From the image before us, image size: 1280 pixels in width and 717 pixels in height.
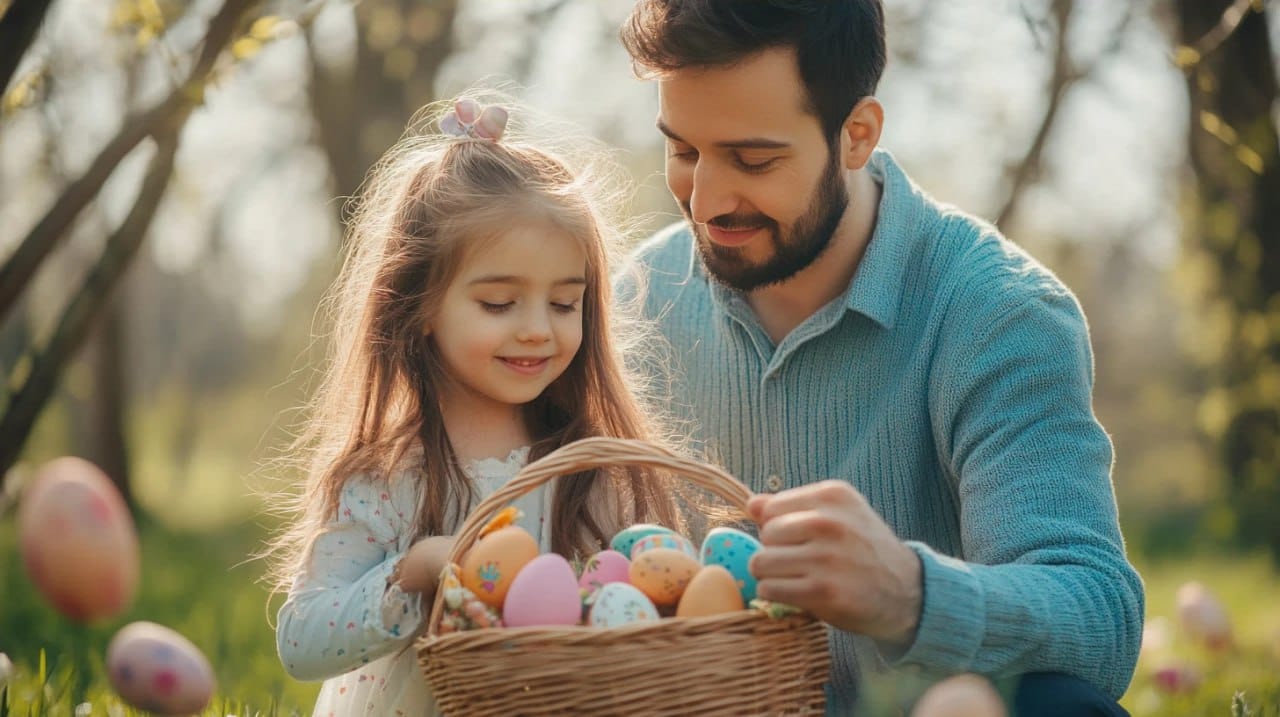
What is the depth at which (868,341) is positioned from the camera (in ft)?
8.96

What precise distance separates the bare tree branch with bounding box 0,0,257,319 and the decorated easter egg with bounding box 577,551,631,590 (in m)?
1.08

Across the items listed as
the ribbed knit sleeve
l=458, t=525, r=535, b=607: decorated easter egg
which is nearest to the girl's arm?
l=458, t=525, r=535, b=607: decorated easter egg

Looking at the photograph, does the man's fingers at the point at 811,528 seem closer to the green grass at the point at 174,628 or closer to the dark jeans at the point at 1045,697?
the dark jeans at the point at 1045,697

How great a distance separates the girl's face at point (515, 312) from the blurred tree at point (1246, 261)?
12.3ft

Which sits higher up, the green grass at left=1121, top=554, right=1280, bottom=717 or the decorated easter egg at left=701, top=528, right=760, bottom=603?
the decorated easter egg at left=701, top=528, right=760, bottom=603

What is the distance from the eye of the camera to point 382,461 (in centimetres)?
233

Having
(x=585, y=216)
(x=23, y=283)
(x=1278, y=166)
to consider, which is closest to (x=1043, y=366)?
(x=585, y=216)

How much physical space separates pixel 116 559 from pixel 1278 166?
552 cm

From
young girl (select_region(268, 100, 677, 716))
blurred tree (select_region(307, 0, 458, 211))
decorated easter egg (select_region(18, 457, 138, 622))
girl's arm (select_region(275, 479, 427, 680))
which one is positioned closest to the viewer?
decorated easter egg (select_region(18, 457, 138, 622))

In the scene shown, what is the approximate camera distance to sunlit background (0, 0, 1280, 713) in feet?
11.6

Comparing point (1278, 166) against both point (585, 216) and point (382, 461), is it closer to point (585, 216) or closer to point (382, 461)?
point (585, 216)

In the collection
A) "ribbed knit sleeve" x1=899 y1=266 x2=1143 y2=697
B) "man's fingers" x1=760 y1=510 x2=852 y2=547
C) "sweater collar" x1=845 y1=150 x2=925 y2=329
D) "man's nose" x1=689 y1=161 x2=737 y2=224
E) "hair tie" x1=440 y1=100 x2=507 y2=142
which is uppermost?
"hair tie" x1=440 y1=100 x2=507 y2=142

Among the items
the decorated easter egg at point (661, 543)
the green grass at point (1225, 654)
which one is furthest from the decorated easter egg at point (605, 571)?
the green grass at point (1225, 654)

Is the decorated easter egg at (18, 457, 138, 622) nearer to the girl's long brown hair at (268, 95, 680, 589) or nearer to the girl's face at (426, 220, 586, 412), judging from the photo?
the girl's long brown hair at (268, 95, 680, 589)
